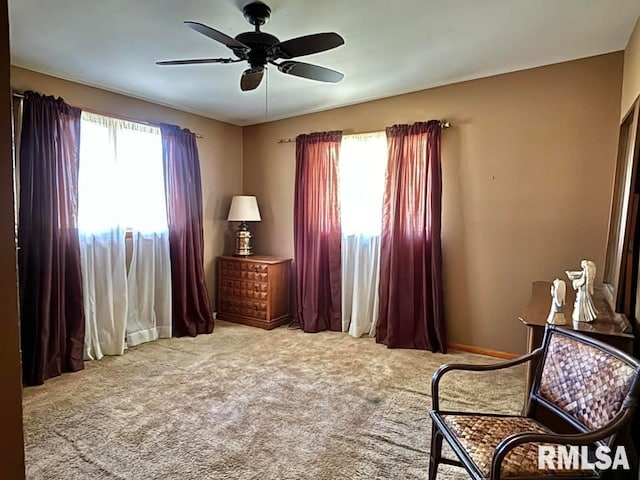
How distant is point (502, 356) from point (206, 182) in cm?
364

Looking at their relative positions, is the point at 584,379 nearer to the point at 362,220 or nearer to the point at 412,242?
the point at 412,242

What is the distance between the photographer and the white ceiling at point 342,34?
2.21 meters

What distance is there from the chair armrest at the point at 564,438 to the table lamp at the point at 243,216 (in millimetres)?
3780

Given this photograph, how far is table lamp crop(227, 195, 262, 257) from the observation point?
4.62 metres

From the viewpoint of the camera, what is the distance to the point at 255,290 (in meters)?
4.48

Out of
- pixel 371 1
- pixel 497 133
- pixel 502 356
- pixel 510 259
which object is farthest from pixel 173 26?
pixel 502 356

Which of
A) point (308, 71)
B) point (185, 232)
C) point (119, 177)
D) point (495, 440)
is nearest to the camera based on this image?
point (495, 440)

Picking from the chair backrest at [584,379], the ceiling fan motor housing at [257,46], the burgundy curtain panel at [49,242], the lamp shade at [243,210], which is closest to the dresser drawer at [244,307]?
the lamp shade at [243,210]

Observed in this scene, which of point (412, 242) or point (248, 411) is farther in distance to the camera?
point (412, 242)

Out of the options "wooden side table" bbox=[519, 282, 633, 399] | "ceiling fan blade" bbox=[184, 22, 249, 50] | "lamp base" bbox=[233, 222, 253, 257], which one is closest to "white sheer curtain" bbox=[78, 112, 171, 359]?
"lamp base" bbox=[233, 222, 253, 257]

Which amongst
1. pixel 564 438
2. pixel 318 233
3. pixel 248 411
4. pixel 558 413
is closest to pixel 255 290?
pixel 318 233

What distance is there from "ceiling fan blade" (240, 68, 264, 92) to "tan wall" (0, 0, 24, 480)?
5.58 feet

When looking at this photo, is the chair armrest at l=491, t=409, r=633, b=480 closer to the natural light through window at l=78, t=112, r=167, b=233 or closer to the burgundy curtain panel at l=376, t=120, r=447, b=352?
the burgundy curtain panel at l=376, t=120, r=447, b=352

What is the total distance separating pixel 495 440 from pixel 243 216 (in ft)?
12.0
